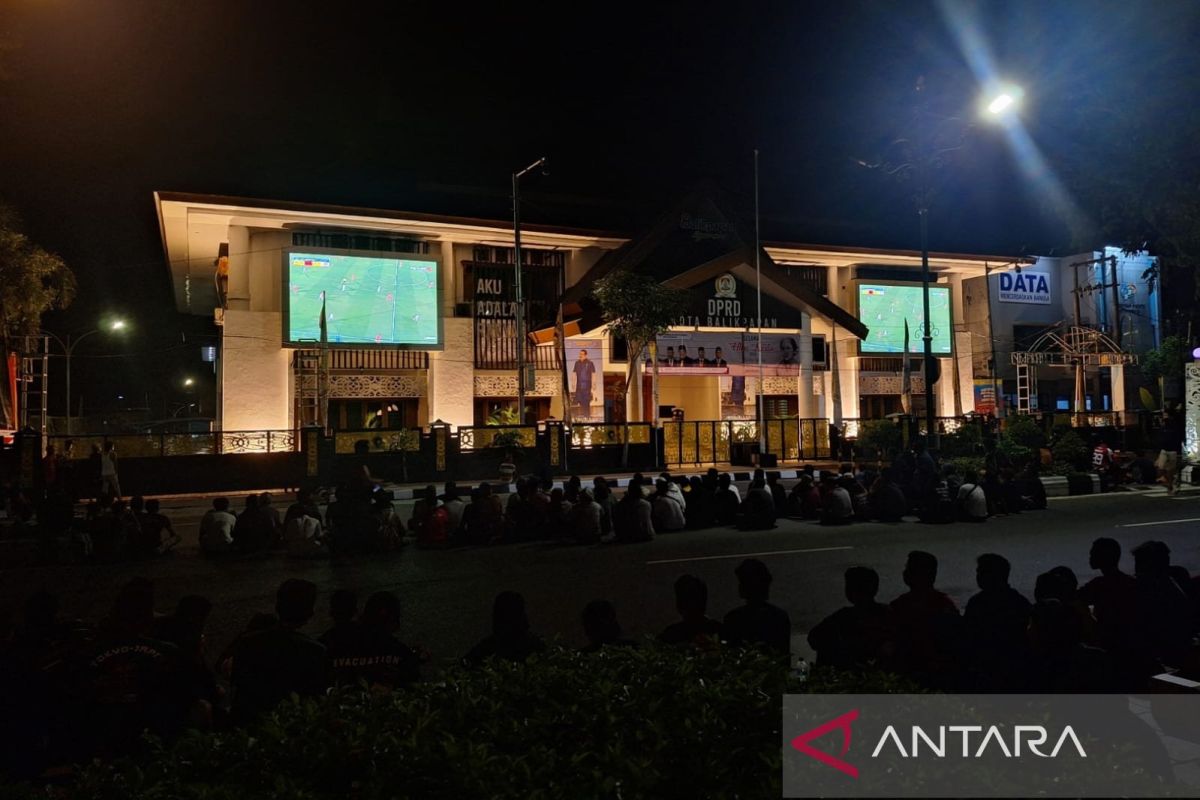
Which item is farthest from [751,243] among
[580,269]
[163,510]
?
[163,510]

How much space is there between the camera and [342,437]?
24078 mm

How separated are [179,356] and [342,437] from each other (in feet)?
158

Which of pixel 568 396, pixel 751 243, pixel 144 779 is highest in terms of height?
pixel 751 243

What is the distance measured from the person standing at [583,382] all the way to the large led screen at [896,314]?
45.4 ft

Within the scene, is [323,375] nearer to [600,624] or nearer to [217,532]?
[217,532]

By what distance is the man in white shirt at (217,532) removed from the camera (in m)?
12.5

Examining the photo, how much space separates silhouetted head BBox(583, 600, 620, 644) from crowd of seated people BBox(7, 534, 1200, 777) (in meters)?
0.01

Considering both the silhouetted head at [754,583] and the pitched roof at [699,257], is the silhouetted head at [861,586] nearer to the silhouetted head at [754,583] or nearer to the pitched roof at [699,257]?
the silhouetted head at [754,583]

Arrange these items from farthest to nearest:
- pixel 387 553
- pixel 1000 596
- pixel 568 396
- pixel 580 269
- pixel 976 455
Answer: pixel 580 269 < pixel 568 396 < pixel 976 455 < pixel 387 553 < pixel 1000 596

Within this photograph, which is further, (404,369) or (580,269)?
(580,269)

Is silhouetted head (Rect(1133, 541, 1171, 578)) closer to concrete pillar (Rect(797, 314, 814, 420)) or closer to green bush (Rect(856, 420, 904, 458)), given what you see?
green bush (Rect(856, 420, 904, 458))

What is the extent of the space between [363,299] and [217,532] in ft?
58.2

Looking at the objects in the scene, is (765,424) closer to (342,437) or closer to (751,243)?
(751,243)

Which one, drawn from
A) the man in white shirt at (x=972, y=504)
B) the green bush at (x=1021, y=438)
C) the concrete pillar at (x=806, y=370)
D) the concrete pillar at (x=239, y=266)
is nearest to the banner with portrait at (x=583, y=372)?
the concrete pillar at (x=806, y=370)
